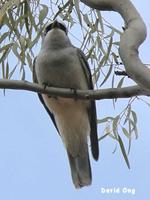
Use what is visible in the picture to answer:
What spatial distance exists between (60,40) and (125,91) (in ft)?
3.41

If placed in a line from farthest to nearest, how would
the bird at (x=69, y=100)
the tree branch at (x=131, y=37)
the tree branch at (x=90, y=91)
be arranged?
the bird at (x=69, y=100), the tree branch at (x=90, y=91), the tree branch at (x=131, y=37)

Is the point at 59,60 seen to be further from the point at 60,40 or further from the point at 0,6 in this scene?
the point at 0,6

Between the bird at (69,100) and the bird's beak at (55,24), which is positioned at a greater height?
the bird's beak at (55,24)

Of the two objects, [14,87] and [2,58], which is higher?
[2,58]

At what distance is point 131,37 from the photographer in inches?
56.0

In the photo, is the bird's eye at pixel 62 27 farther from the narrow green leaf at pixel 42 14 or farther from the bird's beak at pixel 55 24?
the narrow green leaf at pixel 42 14

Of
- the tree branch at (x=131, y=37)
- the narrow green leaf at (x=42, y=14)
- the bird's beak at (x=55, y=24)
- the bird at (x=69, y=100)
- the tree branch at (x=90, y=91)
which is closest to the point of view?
the tree branch at (x=131, y=37)

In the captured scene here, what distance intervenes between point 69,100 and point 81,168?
29cm

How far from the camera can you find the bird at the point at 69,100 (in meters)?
2.42

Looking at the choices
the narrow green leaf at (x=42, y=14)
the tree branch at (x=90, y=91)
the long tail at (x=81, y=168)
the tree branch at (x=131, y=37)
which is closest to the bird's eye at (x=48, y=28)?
the narrow green leaf at (x=42, y=14)

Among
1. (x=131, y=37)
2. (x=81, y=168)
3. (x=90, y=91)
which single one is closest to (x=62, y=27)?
(x=81, y=168)

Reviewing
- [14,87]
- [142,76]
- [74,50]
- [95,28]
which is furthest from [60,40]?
[142,76]

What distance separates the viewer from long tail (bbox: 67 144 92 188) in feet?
8.15

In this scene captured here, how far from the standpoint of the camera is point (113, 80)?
88.0 inches
